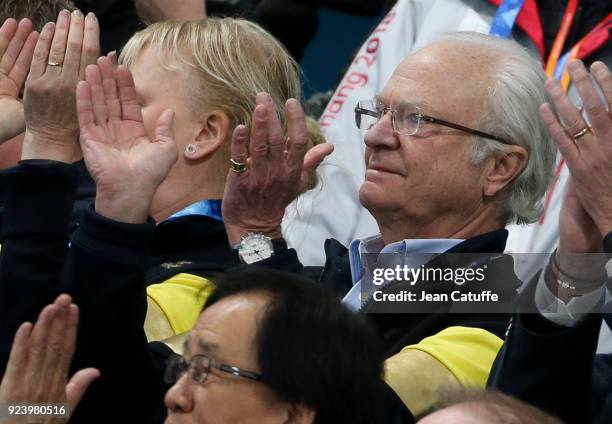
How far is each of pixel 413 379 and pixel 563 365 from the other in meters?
0.32

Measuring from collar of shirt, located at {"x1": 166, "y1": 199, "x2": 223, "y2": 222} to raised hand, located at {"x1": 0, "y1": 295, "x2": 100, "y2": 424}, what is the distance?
851mm

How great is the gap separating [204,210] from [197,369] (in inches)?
40.9

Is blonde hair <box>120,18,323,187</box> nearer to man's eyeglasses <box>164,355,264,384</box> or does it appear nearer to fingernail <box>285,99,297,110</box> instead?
fingernail <box>285,99,297,110</box>

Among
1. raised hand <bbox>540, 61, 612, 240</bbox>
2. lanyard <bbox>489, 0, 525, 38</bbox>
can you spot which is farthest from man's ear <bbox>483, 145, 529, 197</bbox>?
lanyard <bbox>489, 0, 525, 38</bbox>

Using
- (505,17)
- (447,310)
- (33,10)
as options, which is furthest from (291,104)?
(505,17)

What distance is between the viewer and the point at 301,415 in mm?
2268

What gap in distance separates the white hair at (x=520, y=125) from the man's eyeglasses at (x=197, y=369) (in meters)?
1.11

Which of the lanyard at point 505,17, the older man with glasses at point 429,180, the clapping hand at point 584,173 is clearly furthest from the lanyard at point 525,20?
the clapping hand at point 584,173

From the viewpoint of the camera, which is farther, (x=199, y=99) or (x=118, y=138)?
(x=199, y=99)

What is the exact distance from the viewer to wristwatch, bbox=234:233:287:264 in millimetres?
3160

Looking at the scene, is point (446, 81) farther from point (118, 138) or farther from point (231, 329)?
point (231, 329)

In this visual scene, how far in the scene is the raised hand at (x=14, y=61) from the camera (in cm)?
333

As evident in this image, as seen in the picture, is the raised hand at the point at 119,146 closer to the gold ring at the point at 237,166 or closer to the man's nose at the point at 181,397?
the gold ring at the point at 237,166

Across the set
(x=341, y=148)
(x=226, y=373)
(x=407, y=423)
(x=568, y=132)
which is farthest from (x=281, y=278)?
(x=341, y=148)
